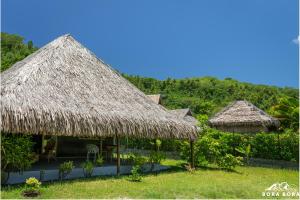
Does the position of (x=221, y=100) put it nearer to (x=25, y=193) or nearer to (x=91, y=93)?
(x=91, y=93)

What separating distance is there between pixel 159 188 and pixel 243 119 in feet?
37.9

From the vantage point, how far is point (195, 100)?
1964 inches

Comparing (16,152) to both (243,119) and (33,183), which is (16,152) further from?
(243,119)

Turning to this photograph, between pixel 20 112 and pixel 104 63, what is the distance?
619 cm

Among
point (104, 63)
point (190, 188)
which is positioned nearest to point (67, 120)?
point (190, 188)

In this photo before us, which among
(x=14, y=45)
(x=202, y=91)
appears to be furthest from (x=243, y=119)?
(x=202, y=91)

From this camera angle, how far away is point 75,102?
452 inches

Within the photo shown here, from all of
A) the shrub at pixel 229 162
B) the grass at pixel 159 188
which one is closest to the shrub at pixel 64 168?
the grass at pixel 159 188

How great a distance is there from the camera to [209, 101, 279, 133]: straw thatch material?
20.2 metres

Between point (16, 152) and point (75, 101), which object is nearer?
point (16, 152)

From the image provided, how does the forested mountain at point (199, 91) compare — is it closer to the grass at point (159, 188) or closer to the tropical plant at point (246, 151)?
the tropical plant at point (246, 151)

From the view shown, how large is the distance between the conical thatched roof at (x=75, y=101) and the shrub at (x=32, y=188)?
136 centimetres

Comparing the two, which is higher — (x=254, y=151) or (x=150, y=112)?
(x=150, y=112)

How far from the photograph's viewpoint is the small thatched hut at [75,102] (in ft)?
32.6
